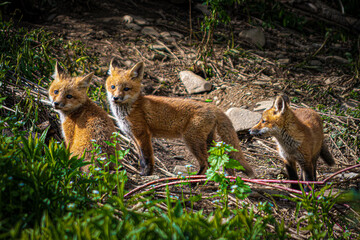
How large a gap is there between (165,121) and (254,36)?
244 inches

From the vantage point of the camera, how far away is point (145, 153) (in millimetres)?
4898

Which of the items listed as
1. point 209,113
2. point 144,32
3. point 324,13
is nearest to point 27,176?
point 209,113

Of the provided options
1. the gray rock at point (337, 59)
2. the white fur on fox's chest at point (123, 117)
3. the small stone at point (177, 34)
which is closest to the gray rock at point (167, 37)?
the small stone at point (177, 34)

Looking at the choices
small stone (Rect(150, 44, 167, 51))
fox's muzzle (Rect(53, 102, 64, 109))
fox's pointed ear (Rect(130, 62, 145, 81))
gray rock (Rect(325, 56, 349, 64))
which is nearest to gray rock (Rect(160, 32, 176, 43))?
small stone (Rect(150, 44, 167, 51))

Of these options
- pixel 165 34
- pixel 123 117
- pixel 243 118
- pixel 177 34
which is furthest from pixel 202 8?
pixel 123 117

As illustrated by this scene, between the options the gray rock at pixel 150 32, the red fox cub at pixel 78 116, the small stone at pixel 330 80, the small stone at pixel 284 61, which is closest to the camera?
the red fox cub at pixel 78 116

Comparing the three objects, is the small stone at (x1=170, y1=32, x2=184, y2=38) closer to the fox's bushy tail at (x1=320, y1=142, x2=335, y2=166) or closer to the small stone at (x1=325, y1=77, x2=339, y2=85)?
the small stone at (x1=325, y1=77, x2=339, y2=85)

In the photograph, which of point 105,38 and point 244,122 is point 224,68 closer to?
point 244,122

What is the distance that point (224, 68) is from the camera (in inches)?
338

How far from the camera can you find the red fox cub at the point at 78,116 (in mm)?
4301

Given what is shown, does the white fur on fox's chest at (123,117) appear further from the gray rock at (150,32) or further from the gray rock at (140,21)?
the gray rock at (140,21)

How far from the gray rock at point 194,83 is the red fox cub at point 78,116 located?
3.36 meters

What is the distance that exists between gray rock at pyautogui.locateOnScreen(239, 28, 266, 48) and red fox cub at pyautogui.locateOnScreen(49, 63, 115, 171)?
20.8ft

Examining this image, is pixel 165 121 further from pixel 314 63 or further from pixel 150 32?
pixel 314 63
